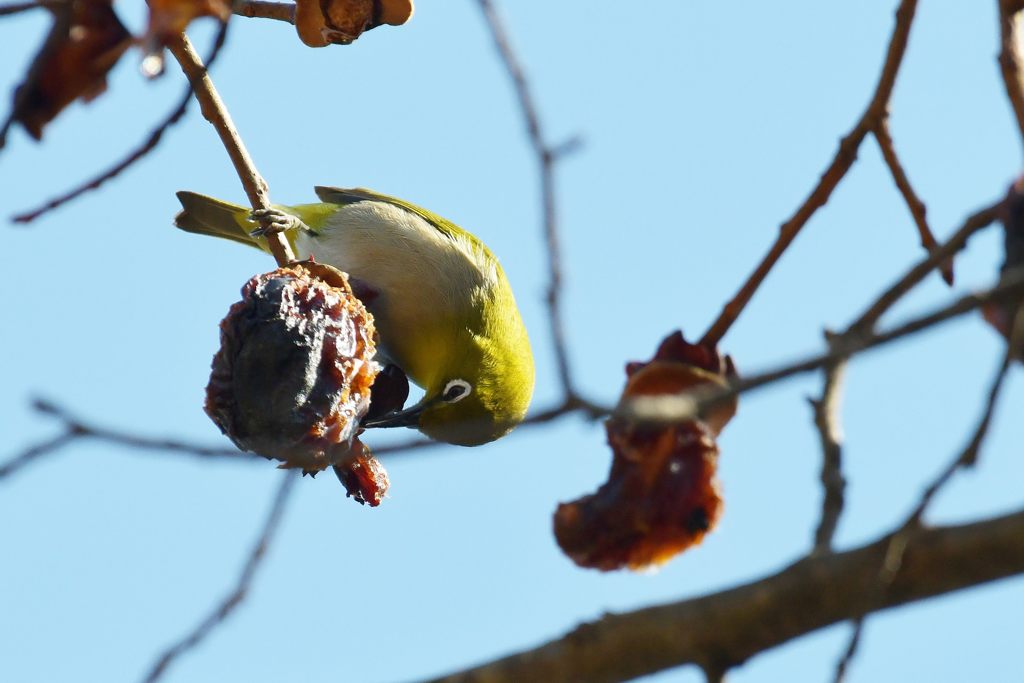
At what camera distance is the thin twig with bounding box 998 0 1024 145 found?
8.57ft

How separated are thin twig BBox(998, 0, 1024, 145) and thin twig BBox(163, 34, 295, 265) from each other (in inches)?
92.0

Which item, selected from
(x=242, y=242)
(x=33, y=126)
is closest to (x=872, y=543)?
(x=33, y=126)

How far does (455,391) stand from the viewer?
616 cm

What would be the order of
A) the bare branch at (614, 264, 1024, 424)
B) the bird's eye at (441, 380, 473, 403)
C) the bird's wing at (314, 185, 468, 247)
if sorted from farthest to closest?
the bird's wing at (314, 185, 468, 247) < the bird's eye at (441, 380, 473, 403) < the bare branch at (614, 264, 1024, 424)

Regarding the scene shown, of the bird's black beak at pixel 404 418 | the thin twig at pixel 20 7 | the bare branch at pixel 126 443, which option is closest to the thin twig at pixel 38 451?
the bare branch at pixel 126 443

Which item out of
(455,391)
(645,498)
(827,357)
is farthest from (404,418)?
(827,357)

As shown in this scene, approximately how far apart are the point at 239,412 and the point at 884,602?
2.13 m

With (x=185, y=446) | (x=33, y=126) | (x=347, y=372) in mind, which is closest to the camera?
(x=185, y=446)

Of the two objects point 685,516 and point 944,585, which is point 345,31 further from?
point 944,585

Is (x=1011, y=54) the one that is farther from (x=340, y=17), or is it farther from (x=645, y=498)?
(x=340, y=17)

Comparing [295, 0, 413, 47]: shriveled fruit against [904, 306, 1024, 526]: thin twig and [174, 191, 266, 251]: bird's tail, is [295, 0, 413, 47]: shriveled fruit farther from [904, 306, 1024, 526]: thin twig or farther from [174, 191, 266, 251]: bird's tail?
[174, 191, 266, 251]: bird's tail

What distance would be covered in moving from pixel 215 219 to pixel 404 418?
2447mm

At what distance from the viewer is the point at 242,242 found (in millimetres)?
7734

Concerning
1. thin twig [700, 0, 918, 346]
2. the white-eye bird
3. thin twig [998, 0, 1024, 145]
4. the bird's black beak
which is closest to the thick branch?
thin twig [700, 0, 918, 346]
